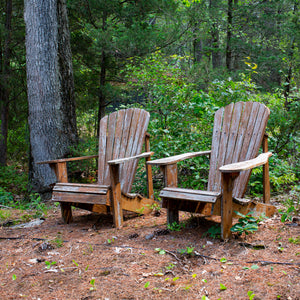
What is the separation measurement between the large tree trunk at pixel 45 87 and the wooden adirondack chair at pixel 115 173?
1278 mm

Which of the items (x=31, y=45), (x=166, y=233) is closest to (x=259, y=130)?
(x=166, y=233)

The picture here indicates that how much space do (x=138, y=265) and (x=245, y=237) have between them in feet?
2.88

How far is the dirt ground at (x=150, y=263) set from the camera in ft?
5.40

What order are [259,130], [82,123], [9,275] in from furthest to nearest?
[82,123]
[259,130]
[9,275]

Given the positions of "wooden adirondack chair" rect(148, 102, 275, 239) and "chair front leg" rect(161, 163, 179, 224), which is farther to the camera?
"chair front leg" rect(161, 163, 179, 224)

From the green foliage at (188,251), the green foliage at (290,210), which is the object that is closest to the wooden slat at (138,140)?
the green foliage at (188,251)

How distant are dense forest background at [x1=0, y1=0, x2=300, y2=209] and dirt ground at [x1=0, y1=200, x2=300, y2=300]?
1.15m

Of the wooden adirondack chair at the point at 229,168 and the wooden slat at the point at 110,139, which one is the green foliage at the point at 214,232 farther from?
the wooden slat at the point at 110,139

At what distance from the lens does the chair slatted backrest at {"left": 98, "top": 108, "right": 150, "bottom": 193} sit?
3250 mm

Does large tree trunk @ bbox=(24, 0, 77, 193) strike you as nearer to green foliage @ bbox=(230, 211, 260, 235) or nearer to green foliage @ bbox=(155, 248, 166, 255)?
green foliage @ bbox=(155, 248, 166, 255)

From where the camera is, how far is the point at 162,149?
12.4 feet

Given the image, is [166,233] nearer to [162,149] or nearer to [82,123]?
[162,149]

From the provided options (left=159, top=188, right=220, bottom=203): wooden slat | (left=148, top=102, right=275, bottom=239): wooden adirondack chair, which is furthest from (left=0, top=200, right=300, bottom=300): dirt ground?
(left=159, top=188, right=220, bottom=203): wooden slat

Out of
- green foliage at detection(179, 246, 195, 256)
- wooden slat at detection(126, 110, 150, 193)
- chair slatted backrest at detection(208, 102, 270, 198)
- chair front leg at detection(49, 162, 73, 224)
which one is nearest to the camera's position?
green foliage at detection(179, 246, 195, 256)
